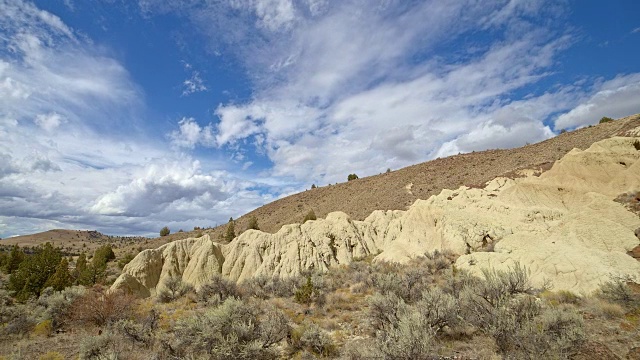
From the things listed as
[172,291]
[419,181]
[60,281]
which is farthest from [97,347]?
[419,181]

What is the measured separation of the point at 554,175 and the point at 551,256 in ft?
49.9

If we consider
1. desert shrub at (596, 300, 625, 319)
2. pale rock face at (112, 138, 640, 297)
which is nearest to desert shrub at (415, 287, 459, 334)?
desert shrub at (596, 300, 625, 319)

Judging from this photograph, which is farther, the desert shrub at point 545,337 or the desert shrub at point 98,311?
the desert shrub at point 98,311

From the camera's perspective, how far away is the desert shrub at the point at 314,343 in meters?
10.3

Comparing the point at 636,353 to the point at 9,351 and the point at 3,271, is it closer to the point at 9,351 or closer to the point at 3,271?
the point at 9,351

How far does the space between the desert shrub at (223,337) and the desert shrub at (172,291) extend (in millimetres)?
12196

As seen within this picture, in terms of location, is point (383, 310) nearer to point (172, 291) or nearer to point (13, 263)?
point (172, 291)

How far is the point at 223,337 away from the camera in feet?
30.0

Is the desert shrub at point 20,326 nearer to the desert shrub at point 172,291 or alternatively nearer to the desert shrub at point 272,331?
the desert shrub at point 172,291

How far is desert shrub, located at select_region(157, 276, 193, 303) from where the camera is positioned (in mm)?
20983

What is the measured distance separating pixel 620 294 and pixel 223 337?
1499cm

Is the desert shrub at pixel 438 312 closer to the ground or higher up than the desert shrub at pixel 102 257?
closer to the ground

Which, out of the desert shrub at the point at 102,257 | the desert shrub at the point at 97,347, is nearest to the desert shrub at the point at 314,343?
the desert shrub at the point at 97,347

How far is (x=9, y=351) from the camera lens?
11.4m
